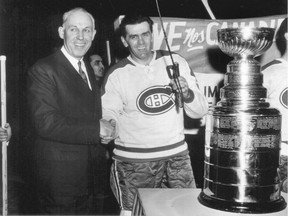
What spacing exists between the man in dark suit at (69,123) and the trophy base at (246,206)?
825 millimetres

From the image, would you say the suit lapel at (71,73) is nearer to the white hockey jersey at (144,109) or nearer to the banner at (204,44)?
the white hockey jersey at (144,109)

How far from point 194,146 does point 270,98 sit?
0.76 meters

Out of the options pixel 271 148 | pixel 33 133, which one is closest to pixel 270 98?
pixel 271 148

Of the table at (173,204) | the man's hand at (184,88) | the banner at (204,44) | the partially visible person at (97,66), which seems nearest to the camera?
the table at (173,204)

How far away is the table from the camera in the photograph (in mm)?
857

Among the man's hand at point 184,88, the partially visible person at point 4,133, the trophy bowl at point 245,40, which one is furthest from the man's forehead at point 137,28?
the trophy bowl at point 245,40

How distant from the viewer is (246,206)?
0.88 meters

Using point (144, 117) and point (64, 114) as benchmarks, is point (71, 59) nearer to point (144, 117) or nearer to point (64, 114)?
point (64, 114)

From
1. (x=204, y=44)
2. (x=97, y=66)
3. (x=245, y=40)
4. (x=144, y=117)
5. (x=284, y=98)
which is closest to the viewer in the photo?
→ (x=245, y=40)

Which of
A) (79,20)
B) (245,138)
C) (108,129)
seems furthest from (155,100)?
(245,138)

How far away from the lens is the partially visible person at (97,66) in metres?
1.83

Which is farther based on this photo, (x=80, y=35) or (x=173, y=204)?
(x=80, y=35)

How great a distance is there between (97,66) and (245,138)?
3.68 feet

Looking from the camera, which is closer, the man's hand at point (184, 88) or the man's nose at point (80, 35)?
the man's hand at point (184, 88)
